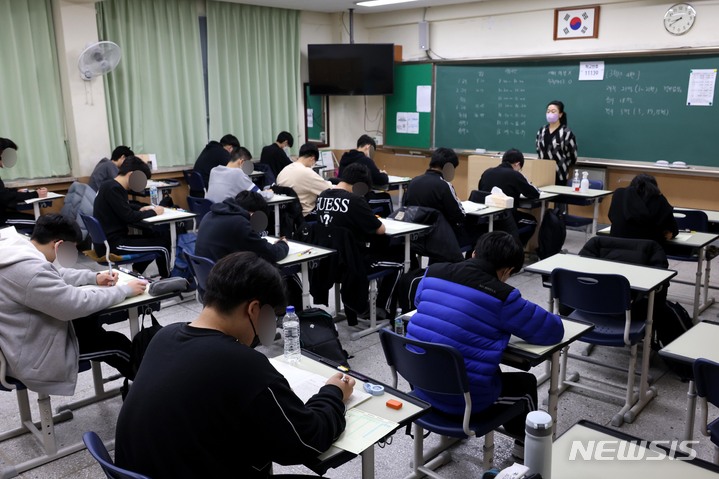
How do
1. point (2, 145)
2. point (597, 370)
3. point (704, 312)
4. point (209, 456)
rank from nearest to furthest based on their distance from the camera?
1. point (209, 456)
2. point (597, 370)
3. point (704, 312)
4. point (2, 145)

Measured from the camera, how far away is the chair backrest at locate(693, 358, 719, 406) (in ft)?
7.04

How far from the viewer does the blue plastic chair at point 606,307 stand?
316 cm

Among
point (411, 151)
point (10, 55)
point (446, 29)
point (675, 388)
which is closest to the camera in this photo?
point (675, 388)

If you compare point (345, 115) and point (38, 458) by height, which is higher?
point (345, 115)

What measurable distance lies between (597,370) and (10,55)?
258 inches

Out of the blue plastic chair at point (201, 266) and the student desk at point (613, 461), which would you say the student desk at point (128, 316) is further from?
the student desk at point (613, 461)

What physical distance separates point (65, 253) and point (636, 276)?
2.98 m

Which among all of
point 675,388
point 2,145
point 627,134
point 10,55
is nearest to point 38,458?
point 675,388

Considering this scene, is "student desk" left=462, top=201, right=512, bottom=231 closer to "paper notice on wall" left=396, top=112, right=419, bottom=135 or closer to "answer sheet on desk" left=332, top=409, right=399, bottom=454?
"answer sheet on desk" left=332, top=409, right=399, bottom=454

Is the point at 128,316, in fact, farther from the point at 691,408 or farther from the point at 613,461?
the point at 691,408

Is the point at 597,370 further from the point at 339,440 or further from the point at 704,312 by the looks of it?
the point at 339,440

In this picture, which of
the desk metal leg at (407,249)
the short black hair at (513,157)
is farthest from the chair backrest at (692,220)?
the desk metal leg at (407,249)

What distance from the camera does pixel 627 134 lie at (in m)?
7.32

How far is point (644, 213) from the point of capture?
415 centimetres
